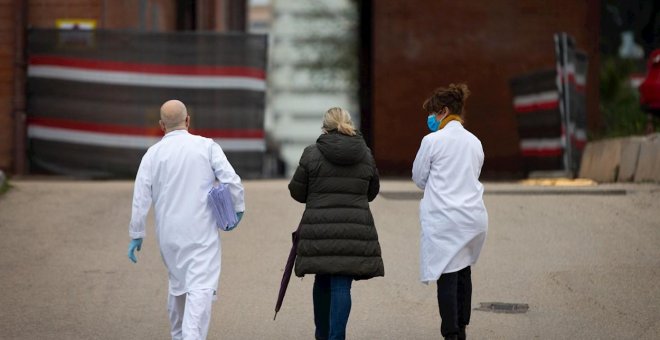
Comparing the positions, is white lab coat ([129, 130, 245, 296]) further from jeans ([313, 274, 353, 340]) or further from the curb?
the curb

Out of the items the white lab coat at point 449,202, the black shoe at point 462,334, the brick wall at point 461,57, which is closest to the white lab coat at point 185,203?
the white lab coat at point 449,202

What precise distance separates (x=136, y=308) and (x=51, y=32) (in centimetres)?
1167

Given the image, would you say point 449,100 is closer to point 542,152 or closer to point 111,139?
point 111,139

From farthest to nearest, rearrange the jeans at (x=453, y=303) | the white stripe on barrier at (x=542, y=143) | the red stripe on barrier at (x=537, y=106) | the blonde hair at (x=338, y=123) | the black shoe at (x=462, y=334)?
1. the red stripe on barrier at (x=537, y=106)
2. the white stripe on barrier at (x=542, y=143)
3. the black shoe at (x=462, y=334)
4. the jeans at (x=453, y=303)
5. the blonde hair at (x=338, y=123)

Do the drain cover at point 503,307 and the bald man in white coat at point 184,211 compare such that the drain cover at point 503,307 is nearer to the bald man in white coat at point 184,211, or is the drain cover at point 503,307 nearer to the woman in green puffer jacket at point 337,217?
the woman in green puffer jacket at point 337,217

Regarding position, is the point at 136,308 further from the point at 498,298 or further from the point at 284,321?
the point at 498,298

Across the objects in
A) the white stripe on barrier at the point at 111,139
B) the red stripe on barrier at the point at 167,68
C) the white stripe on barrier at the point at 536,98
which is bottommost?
the white stripe on barrier at the point at 111,139

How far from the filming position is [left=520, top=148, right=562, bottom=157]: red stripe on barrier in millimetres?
23455

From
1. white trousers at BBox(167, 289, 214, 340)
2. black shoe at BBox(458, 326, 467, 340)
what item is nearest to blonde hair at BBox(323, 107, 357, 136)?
white trousers at BBox(167, 289, 214, 340)

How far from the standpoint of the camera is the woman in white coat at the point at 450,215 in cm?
962

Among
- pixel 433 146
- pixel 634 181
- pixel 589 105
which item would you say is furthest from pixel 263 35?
pixel 433 146

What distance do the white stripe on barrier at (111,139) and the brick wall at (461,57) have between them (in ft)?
18.0

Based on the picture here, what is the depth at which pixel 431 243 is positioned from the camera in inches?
381

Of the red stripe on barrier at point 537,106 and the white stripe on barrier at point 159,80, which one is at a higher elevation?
the white stripe on barrier at point 159,80
